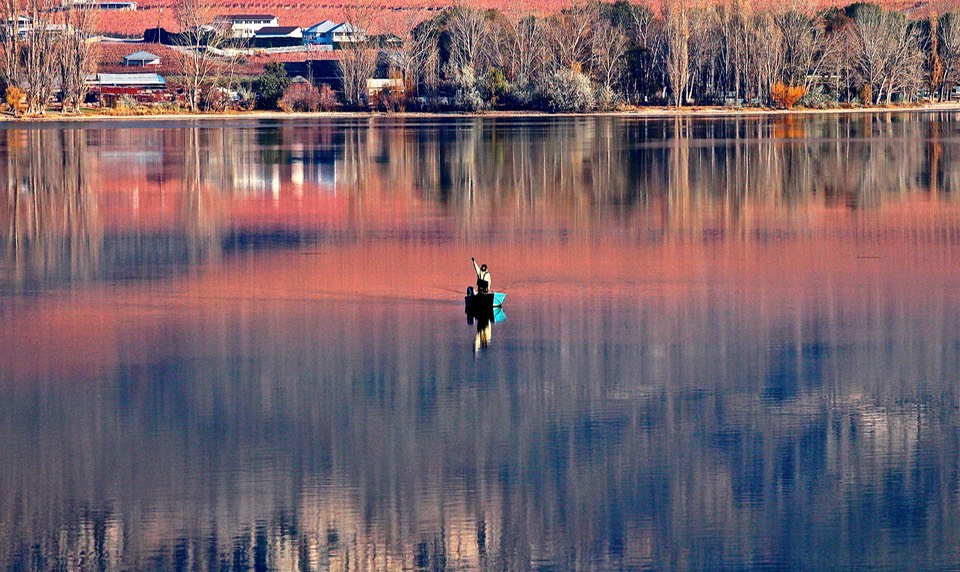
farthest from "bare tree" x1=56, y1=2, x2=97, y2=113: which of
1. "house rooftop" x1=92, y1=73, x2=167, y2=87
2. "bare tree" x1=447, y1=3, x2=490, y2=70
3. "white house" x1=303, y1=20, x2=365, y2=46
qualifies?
"white house" x1=303, y1=20, x2=365, y2=46

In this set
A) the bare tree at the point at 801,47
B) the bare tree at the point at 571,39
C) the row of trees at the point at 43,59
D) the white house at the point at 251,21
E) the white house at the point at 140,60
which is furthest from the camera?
the white house at the point at 251,21

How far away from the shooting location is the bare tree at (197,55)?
81688 millimetres

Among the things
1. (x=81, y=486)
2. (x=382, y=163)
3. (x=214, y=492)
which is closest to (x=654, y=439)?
(x=214, y=492)

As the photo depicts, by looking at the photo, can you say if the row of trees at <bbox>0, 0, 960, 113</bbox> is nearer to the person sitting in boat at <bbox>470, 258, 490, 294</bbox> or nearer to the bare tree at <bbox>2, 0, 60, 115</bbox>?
the bare tree at <bbox>2, 0, 60, 115</bbox>

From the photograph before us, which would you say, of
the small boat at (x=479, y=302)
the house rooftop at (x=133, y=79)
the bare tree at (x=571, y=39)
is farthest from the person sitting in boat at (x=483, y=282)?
the house rooftop at (x=133, y=79)

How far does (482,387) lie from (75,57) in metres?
69.2

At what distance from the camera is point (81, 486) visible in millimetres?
8961

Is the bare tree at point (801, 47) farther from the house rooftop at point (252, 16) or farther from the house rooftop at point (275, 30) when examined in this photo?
the house rooftop at point (252, 16)

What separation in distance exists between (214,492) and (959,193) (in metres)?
21.7

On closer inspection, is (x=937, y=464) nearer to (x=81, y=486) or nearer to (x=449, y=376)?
(x=449, y=376)

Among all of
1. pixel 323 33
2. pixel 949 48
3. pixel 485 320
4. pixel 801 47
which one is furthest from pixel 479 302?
pixel 323 33

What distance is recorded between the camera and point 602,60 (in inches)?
3113

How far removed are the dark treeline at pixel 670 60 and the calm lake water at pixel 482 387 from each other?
5363 centimetres

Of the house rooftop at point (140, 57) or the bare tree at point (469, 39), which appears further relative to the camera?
the house rooftop at point (140, 57)
